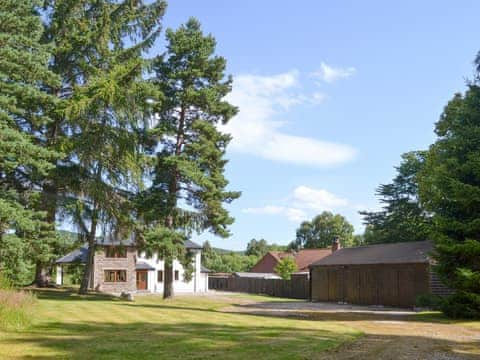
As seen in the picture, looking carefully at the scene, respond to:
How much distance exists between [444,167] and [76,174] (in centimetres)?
1943

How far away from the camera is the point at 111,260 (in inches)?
1934

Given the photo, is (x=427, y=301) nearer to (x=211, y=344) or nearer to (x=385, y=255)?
(x=385, y=255)

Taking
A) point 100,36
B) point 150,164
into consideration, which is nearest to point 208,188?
point 150,164

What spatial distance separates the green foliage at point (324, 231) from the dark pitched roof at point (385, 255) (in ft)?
176

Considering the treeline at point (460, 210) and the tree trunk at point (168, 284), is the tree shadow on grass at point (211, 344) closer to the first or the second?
the treeline at point (460, 210)

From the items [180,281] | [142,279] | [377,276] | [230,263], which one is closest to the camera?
[377,276]

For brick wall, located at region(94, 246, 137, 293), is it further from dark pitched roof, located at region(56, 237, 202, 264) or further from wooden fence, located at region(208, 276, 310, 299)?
wooden fence, located at region(208, 276, 310, 299)

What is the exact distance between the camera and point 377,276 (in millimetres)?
32219

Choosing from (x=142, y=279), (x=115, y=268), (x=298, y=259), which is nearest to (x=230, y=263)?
(x=298, y=259)

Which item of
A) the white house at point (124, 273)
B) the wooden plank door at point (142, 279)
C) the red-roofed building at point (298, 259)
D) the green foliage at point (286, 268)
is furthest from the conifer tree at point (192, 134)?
the red-roofed building at point (298, 259)

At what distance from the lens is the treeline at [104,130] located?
81.4 feet

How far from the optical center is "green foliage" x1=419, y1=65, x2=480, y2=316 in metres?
21.3

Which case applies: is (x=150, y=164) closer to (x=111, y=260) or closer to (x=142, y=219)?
(x=142, y=219)

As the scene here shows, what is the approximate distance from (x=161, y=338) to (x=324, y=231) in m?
84.7
